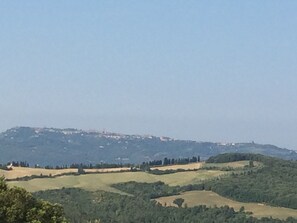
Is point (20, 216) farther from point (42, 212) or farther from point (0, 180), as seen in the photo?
point (0, 180)

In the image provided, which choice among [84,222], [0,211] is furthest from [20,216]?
[84,222]

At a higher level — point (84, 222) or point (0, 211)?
point (0, 211)

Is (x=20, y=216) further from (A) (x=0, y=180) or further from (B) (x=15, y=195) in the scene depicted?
(A) (x=0, y=180)

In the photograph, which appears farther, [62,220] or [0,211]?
[62,220]

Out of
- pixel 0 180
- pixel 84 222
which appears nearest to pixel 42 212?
pixel 0 180

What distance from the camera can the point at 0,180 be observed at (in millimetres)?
61750

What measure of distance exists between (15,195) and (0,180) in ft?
13.6

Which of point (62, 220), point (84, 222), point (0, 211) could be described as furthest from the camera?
point (84, 222)

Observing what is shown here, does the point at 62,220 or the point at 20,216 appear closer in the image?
the point at 20,216

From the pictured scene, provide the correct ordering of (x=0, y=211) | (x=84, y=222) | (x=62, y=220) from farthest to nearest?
(x=84, y=222) < (x=62, y=220) < (x=0, y=211)

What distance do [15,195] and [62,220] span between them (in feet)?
16.3

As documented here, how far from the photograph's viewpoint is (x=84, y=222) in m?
169

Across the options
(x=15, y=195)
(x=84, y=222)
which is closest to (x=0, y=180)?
(x=15, y=195)

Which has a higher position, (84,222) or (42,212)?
(42,212)
